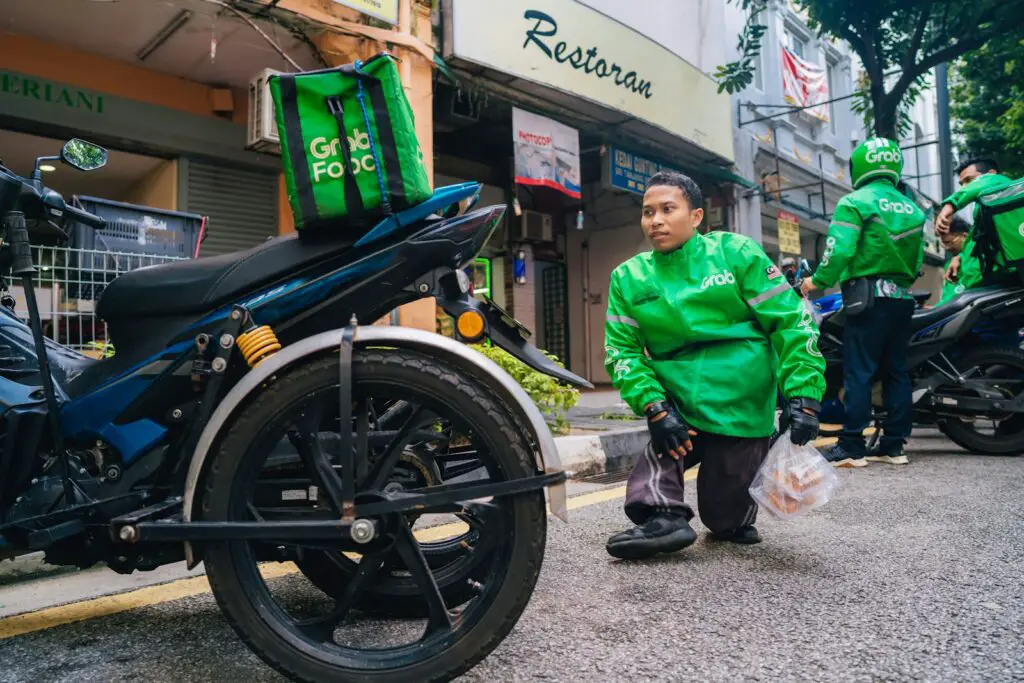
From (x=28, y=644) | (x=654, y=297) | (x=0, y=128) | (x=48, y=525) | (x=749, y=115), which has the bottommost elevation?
(x=28, y=644)

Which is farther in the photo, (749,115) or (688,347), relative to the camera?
(749,115)

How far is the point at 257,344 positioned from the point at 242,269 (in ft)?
0.71

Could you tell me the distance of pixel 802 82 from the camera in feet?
45.0

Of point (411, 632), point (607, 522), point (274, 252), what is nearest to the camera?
point (274, 252)

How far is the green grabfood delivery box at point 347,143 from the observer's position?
5.14 feet

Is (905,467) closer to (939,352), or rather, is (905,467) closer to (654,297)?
(939,352)

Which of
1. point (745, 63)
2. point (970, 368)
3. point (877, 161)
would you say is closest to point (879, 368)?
point (970, 368)

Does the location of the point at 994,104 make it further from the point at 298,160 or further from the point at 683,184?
the point at 298,160

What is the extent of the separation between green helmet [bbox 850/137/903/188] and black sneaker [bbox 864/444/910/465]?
163 cm

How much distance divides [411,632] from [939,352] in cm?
419

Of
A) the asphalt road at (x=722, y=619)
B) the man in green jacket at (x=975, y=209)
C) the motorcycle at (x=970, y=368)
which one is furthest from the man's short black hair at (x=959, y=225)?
the asphalt road at (x=722, y=619)

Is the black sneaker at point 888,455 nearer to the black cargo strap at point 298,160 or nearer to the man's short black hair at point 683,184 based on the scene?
the man's short black hair at point 683,184

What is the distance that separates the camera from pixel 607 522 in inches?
117

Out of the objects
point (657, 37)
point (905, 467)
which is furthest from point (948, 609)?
point (657, 37)
